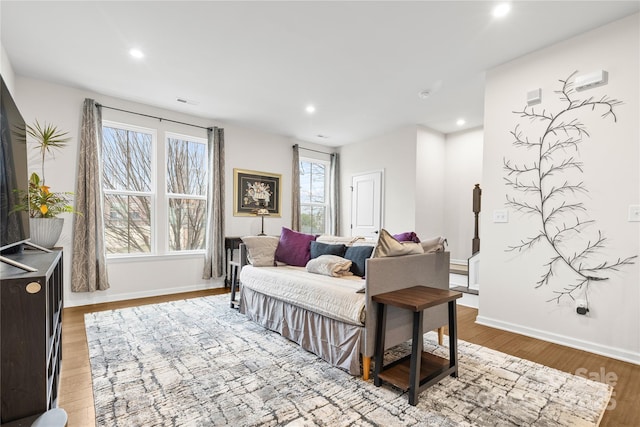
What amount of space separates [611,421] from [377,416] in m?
1.28

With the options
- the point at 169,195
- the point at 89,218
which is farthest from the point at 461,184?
the point at 89,218

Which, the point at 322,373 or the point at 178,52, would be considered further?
the point at 178,52

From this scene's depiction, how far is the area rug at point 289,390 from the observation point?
1.66 meters

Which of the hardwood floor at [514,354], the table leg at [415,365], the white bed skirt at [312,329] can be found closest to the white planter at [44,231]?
the hardwood floor at [514,354]

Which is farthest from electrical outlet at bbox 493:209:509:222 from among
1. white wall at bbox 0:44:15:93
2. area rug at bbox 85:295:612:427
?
white wall at bbox 0:44:15:93

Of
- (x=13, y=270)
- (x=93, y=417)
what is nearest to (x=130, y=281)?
(x=93, y=417)

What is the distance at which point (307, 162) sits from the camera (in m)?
6.25

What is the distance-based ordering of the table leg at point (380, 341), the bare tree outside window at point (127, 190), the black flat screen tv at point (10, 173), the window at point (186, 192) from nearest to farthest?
the black flat screen tv at point (10, 173) < the table leg at point (380, 341) < the bare tree outside window at point (127, 190) < the window at point (186, 192)

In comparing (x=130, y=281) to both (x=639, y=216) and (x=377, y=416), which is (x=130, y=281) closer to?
(x=377, y=416)

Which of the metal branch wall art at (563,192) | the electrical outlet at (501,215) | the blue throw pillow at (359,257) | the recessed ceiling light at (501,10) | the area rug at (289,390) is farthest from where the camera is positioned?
the electrical outlet at (501,215)

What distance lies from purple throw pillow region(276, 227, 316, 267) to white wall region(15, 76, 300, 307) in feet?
6.25

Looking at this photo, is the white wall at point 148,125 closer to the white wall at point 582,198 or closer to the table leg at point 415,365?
the white wall at point 582,198

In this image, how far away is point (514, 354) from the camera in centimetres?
251

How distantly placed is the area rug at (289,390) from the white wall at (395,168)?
2.74 meters
